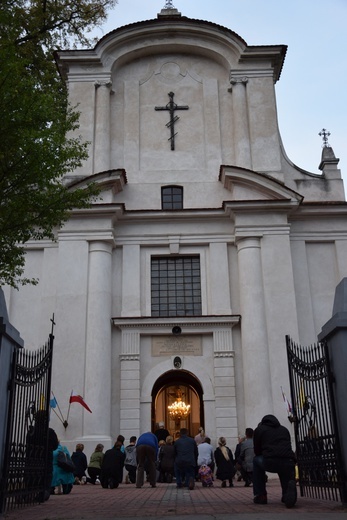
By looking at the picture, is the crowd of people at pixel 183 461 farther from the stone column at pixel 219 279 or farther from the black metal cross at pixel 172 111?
the black metal cross at pixel 172 111

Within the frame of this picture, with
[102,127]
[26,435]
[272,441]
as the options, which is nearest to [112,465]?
[26,435]

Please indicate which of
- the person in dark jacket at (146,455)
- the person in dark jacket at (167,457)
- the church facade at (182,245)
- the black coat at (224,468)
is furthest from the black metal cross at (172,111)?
the black coat at (224,468)

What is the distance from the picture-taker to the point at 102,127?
75.4 ft

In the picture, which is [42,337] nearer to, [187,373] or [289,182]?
[187,373]

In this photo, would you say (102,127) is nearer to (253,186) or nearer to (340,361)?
(253,186)

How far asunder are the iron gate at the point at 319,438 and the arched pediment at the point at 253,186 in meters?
11.1

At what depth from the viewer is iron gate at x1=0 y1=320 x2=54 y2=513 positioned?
8.96 metres

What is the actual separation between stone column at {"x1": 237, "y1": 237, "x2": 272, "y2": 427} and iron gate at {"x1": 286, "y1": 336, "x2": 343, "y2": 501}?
822cm

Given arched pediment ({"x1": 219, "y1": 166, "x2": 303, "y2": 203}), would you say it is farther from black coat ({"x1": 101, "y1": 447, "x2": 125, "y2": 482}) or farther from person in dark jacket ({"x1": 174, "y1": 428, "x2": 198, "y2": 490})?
black coat ({"x1": 101, "y1": 447, "x2": 125, "y2": 482})

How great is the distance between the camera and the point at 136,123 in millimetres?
23609

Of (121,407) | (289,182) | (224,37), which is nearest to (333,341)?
(121,407)

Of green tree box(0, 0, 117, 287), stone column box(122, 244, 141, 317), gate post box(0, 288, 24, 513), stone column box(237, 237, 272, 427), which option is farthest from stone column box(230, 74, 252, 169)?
gate post box(0, 288, 24, 513)

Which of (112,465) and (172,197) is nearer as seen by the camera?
(112,465)

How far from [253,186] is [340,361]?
13454mm
